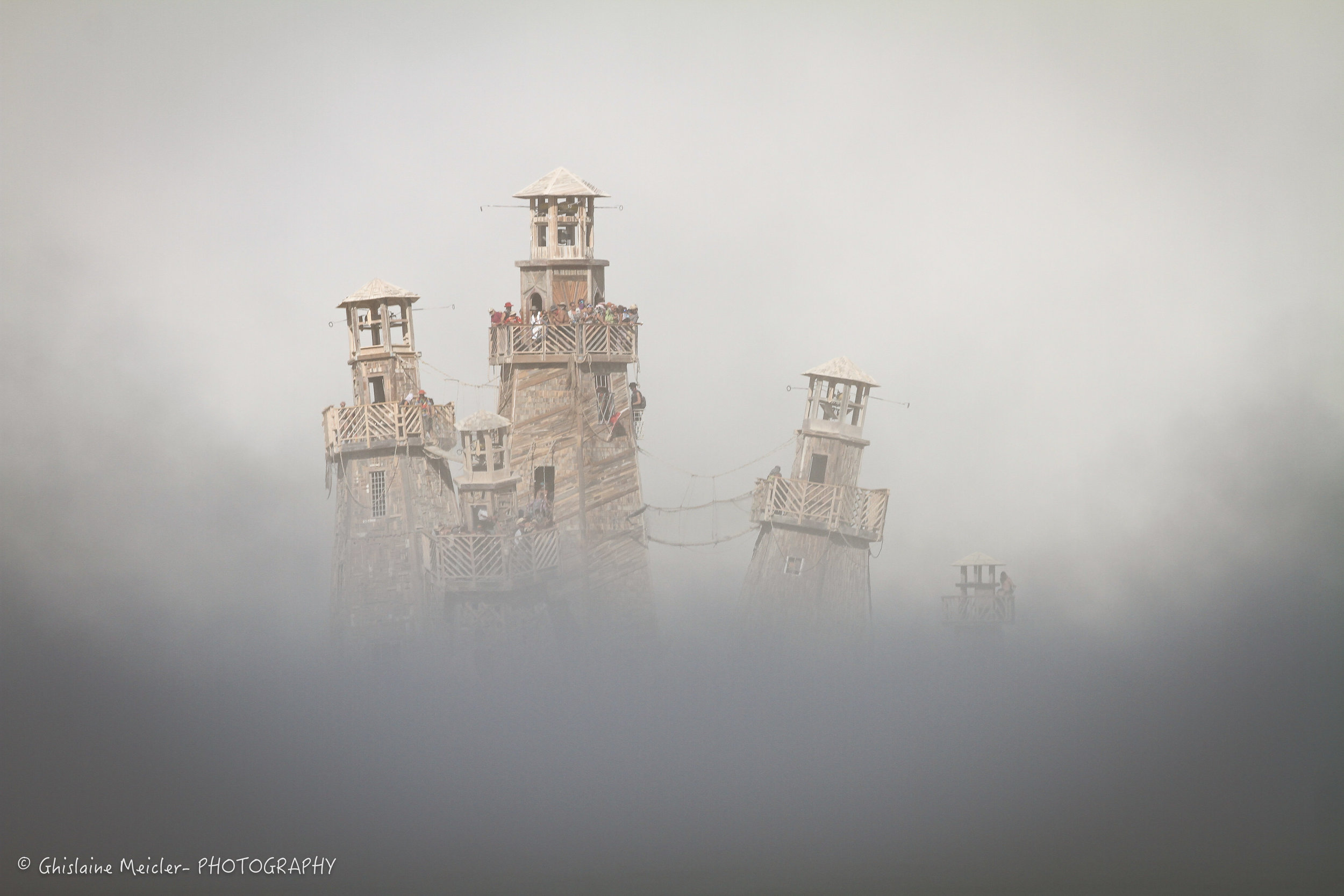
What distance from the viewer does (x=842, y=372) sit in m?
23.7

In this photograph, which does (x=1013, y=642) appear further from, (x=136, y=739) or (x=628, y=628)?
(x=136, y=739)

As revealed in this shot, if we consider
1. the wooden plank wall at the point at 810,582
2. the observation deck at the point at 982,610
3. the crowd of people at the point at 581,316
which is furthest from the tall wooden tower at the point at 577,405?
the observation deck at the point at 982,610

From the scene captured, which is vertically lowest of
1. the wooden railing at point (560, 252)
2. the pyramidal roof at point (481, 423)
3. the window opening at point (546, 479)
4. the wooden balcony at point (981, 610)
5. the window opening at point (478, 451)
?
the wooden balcony at point (981, 610)

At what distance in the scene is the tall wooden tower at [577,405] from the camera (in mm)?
24547

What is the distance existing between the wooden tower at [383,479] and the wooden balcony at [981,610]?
6788mm

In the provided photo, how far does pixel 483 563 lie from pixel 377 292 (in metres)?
3.79

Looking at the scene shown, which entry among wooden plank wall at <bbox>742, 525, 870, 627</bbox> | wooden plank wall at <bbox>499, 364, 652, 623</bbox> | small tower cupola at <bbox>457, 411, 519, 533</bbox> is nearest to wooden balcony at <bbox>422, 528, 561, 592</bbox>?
small tower cupola at <bbox>457, 411, 519, 533</bbox>

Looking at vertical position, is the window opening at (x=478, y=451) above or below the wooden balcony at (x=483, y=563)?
above

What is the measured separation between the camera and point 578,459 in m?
24.9

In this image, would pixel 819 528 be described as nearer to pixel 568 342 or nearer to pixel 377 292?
pixel 568 342

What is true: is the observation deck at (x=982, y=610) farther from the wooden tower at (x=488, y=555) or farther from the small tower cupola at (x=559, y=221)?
the small tower cupola at (x=559, y=221)

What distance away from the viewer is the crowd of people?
964 inches

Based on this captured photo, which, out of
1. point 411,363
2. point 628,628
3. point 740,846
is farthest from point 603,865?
point 411,363

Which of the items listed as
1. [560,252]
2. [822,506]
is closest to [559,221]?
[560,252]
